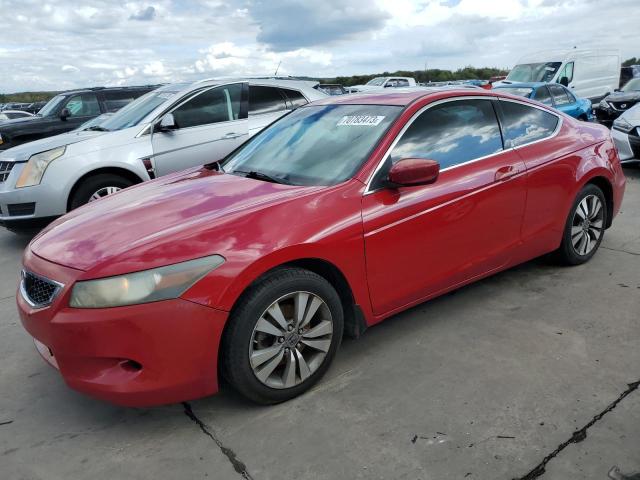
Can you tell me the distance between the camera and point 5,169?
583cm

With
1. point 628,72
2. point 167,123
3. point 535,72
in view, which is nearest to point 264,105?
point 167,123

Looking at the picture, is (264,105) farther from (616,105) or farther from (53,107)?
(616,105)

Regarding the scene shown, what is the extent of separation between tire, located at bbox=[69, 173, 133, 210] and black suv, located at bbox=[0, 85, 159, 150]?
4.97 m

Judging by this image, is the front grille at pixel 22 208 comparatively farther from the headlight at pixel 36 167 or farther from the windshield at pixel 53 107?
the windshield at pixel 53 107

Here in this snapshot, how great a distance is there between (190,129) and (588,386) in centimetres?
496

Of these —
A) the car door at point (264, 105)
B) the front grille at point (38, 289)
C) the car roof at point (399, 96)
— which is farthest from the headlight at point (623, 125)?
the front grille at point (38, 289)

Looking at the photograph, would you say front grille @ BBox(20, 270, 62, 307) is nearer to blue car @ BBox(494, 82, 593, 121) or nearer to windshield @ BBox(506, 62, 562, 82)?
blue car @ BBox(494, 82, 593, 121)

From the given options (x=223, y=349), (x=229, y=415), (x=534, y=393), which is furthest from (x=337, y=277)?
(x=534, y=393)

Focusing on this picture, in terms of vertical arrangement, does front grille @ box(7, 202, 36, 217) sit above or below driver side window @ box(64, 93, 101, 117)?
below

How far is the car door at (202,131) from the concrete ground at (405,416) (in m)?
2.95

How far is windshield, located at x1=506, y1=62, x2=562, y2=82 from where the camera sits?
48.1 feet

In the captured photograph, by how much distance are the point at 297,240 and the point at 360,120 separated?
1132mm

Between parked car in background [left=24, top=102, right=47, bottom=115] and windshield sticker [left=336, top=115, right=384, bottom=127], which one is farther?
parked car in background [left=24, top=102, right=47, bottom=115]

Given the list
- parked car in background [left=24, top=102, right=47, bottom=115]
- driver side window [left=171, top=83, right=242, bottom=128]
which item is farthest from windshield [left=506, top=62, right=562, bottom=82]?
parked car in background [left=24, top=102, right=47, bottom=115]
